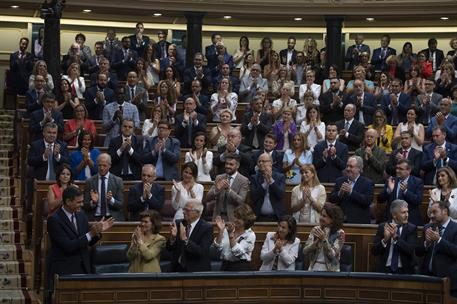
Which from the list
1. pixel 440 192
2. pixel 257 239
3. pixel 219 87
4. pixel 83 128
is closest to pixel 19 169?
pixel 83 128

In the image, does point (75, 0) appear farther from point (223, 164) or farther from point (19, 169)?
point (223, 164)

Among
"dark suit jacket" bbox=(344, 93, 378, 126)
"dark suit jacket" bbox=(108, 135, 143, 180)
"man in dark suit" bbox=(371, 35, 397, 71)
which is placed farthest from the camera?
"man in dark suit" bbox=(371, 35, 397, 71)

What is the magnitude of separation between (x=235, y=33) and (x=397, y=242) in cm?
1187

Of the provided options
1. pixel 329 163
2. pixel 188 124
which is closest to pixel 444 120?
pixel 329 163

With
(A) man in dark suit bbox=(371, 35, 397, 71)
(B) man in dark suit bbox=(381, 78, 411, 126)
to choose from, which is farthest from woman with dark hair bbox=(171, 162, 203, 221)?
(A) man in dark suit bbox=(371, 35, 397, 71)

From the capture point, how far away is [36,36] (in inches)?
787

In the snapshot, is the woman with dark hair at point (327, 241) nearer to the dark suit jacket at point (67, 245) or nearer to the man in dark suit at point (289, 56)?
the dark suit jacket at point (67, 245)

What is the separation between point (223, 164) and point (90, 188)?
1730 mm

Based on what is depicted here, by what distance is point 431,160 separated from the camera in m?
12.3

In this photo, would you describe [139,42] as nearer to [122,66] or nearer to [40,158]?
[122,66]

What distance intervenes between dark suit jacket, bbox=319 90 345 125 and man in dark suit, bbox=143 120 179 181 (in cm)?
295

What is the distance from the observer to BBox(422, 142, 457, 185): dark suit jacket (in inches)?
484

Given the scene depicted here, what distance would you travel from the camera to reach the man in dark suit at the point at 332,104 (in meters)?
14.8

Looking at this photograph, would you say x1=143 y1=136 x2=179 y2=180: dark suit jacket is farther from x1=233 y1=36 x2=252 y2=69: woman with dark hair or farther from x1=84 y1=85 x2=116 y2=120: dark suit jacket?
x1=233 y1=36 x2=252 y2=69: woman with dark hair
